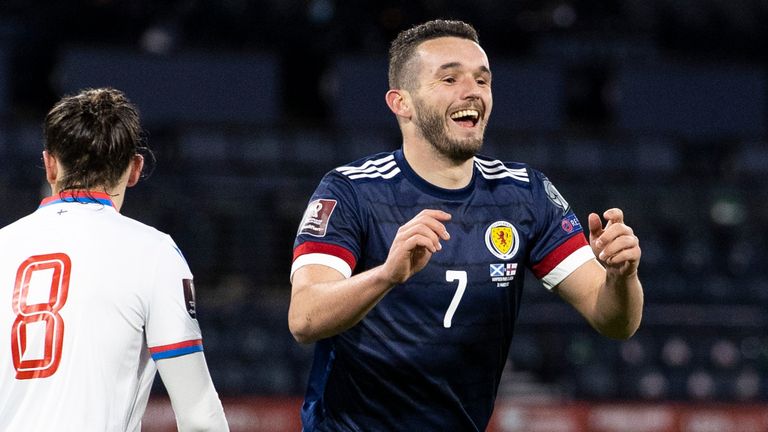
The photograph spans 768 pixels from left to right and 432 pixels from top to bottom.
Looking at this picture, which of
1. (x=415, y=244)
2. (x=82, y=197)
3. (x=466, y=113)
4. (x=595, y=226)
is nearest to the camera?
(x=415, y=244)

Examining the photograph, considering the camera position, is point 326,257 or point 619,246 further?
point 326,257

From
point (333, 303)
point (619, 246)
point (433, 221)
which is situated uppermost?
point (433, 221)

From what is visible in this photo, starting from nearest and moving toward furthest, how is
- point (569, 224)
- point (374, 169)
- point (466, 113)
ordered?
point (466, 113), point (374, 169), point (569, 224)

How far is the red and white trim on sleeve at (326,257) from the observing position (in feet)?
11.4

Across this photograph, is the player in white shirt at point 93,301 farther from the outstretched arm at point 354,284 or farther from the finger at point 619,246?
the finger at point 619,246

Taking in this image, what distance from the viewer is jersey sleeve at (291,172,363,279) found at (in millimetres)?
3480

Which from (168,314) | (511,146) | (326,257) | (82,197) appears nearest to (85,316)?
(168,314)

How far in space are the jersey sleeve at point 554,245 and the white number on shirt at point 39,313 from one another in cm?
155

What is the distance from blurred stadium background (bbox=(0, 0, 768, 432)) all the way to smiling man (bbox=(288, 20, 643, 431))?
16.6 ft

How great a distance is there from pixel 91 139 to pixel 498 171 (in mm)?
1438

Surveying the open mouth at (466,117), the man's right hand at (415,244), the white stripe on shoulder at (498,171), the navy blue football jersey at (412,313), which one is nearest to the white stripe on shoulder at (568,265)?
the navy blue football jersey at (412,313)

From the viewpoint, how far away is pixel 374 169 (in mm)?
3822

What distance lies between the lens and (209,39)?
1412 cm

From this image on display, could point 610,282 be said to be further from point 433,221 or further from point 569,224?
point 433,221
